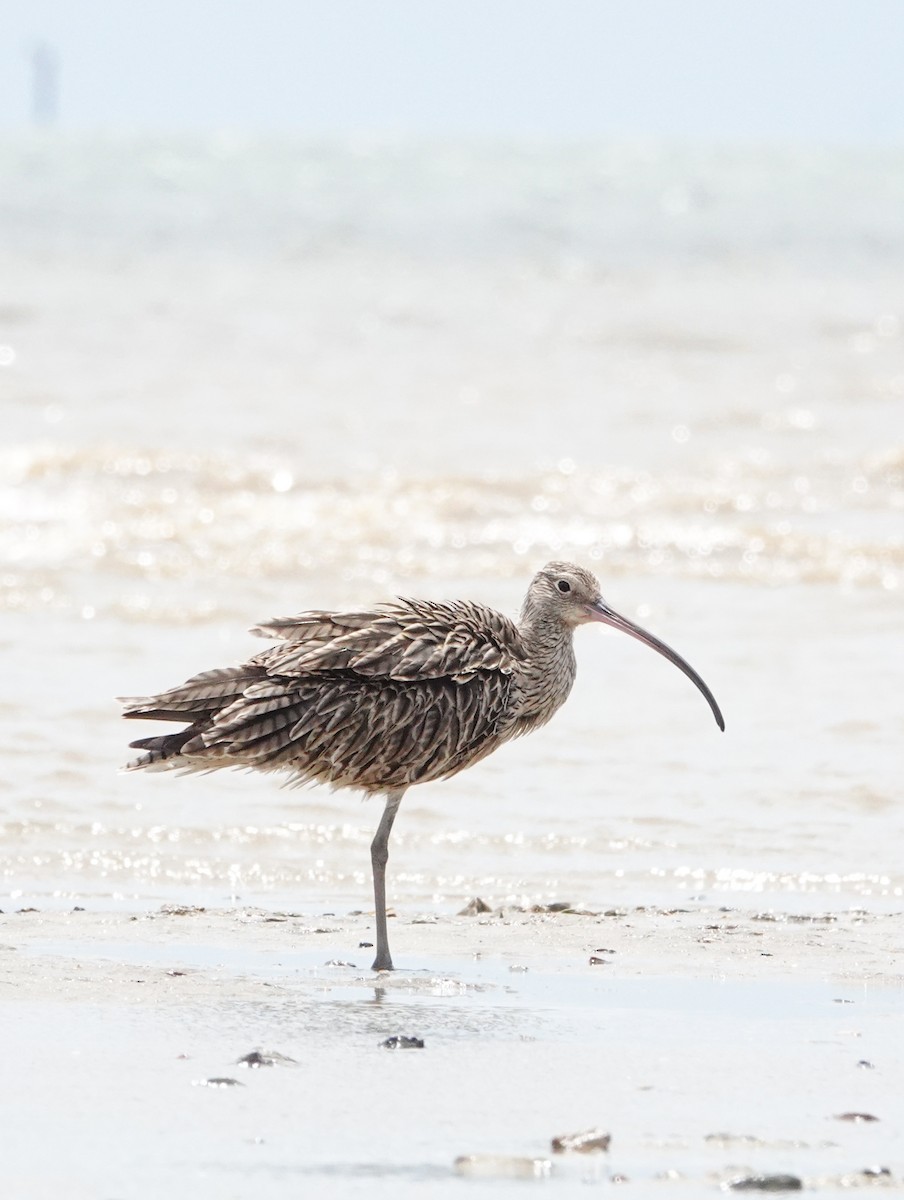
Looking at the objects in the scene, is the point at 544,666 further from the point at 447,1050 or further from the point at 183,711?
the point at 447,1050

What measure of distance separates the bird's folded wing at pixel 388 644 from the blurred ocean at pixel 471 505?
2.86ft

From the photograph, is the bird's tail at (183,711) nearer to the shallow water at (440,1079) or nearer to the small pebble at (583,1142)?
the shallow water at (440,1079)

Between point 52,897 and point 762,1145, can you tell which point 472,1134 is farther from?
point 52,897

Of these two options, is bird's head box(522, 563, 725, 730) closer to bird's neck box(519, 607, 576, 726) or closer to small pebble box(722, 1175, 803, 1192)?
bird's neck box(519, 607, 576, 726)

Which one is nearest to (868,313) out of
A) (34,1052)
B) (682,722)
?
(682,722)

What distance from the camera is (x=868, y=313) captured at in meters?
23.0

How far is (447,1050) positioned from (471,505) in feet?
30.6

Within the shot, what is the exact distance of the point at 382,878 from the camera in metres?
5.92

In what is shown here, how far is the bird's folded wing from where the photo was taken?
19.5 ft

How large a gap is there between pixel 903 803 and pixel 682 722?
1.27m

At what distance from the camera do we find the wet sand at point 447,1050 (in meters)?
A: 3.83

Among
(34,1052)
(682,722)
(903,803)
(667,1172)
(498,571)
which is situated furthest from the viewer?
(498,571)

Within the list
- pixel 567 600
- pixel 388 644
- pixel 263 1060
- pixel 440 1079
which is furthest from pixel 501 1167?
pixel 567 600

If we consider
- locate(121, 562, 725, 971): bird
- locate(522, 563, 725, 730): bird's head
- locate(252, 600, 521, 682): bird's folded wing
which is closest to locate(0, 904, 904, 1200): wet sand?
locate(121, 562, 725, 971): bird
